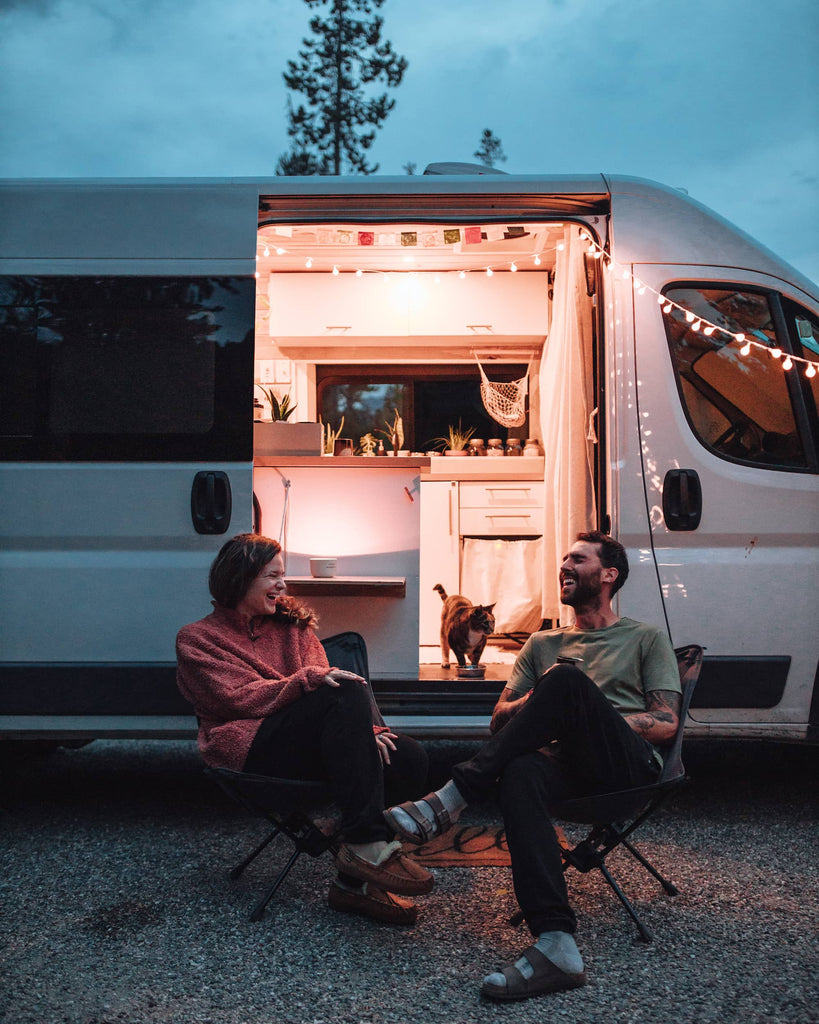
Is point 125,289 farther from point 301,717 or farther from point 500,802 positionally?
point 500,802

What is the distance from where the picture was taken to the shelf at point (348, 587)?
12.4 feet

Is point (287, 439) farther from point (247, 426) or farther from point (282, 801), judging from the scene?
point (282, 801)

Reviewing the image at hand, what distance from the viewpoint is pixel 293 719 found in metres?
2.65

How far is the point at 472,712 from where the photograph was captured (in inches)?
136

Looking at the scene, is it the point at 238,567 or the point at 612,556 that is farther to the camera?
the point at 612,556

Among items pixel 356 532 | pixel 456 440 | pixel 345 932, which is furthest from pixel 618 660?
pixel 456 440

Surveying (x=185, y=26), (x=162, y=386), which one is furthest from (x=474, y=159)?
(x=162, y=386)

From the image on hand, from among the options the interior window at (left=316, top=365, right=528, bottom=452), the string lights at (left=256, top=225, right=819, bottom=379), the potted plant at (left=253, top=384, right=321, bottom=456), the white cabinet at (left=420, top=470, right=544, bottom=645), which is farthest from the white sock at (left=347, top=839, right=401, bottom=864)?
the interior window at (left=316, top=365, right=528, bottom=452)

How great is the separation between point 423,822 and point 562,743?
0.44m

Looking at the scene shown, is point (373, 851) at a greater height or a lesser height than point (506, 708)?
lesser

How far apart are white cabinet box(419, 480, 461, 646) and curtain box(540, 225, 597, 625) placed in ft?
3.04

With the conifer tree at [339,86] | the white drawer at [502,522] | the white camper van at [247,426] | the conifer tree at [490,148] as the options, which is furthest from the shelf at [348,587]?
the conifer tree at [490,148]

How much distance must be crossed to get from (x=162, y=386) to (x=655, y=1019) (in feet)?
8.66

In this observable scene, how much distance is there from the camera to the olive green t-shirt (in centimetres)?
273
